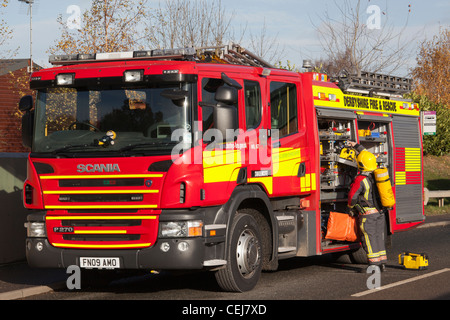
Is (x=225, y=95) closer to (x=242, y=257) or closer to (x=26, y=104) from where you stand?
(x=242, y=257)

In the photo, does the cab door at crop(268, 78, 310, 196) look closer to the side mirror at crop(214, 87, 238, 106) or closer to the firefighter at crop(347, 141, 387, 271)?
the firefighter at crop(347, 141, 387, 271)

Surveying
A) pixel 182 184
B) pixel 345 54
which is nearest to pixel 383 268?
pixel 182 184

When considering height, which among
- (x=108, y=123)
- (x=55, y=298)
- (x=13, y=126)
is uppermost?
(x=13, y=126)

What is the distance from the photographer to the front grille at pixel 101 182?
8.37m

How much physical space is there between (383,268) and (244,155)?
123 inches

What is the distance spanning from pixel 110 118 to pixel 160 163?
901 millimetres

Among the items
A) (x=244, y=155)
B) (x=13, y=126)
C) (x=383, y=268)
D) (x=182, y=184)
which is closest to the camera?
(x=182, y=184)

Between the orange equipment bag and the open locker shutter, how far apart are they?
1.77 meters

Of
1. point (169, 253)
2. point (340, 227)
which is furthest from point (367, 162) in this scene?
point (169, 253)

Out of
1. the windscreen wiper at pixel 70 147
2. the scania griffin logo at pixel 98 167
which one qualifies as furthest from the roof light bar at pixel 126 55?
the scania griffin logo at pixel 98 167

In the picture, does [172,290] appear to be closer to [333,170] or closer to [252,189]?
[252,189]

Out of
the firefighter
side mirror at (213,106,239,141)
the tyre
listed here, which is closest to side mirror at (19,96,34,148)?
side mirror at (213,106,239,141)

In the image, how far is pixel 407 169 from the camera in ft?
43.2
